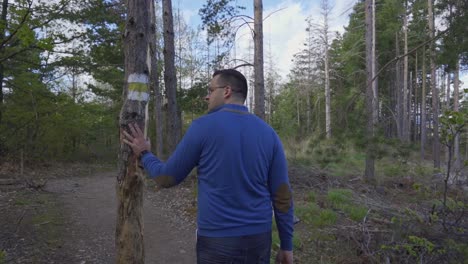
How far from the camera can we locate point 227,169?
2.09m

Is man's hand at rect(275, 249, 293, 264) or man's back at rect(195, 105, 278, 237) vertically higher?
man's back at rect(195, 105, 278, 237)

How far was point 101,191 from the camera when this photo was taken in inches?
447

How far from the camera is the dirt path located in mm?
5578

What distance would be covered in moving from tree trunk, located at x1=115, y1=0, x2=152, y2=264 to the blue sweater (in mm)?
905

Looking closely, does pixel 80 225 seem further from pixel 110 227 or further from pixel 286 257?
pixel 286 257

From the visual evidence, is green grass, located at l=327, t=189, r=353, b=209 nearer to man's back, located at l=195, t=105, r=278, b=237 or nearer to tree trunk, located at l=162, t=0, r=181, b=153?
tree trunk, located at l=162, t=0, r=181, b=153

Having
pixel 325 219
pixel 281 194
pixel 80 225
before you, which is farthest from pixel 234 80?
pixel 80 225

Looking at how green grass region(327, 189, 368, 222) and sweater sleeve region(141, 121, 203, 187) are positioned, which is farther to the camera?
green grass region(327, 189, 368, 222)

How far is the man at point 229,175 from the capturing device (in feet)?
6.88

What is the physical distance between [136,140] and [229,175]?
952mm

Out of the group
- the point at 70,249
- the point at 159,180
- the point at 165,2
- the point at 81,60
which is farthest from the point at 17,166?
the point at 159,180

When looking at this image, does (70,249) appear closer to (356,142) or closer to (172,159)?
(172,159)

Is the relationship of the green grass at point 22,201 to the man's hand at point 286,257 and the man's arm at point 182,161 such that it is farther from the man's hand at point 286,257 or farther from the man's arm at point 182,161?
the man's hand at point 286,257

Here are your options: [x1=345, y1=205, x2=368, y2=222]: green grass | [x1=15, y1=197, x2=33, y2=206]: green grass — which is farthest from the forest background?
[x1=15, y1=197, x2=33, y2=206]: green grass
